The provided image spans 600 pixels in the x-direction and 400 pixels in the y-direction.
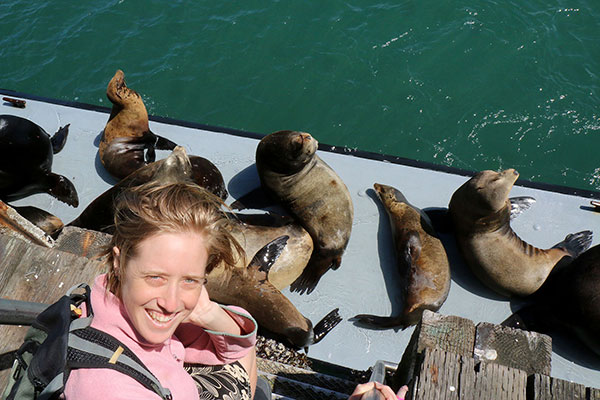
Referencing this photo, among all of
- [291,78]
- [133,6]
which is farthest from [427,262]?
[133,6]

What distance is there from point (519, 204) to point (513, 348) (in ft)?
7.84

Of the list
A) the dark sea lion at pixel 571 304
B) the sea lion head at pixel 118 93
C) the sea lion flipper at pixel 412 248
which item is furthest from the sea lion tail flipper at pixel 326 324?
the sea lion head at pixel 118 93

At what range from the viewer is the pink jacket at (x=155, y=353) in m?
1.57

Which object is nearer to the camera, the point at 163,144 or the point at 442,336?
the point at 442,336

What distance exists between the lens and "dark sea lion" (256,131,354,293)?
4.66m

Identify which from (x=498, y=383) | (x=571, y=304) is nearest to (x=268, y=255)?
(x=571, y=304)

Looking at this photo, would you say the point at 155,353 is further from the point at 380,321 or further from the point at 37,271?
the point at 380,321

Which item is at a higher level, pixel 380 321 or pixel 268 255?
pixel 268 255

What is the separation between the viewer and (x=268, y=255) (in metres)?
4.39

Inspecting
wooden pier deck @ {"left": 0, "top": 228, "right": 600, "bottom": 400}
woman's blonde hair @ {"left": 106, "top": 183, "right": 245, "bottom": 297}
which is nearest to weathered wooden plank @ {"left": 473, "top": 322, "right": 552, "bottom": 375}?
wooden pier deck @ {"left": 0, "top": 228, "right": 600, "bottom": 400}

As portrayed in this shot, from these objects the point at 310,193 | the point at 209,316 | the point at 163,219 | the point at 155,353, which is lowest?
the point at 310,193

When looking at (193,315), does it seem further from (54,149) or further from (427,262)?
(54,149)

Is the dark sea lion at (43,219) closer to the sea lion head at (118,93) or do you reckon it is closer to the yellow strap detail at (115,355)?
the sea lion head at (118,93)

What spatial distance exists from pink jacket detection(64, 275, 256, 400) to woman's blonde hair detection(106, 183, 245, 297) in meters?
0.08
